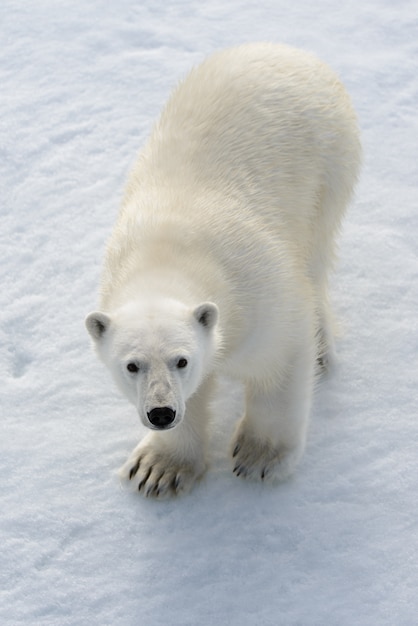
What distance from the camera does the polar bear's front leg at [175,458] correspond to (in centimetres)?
352

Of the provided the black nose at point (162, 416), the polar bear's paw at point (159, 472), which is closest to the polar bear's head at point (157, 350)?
the black nose at point (162, 416)

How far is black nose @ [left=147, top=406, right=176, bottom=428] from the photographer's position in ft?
9.14

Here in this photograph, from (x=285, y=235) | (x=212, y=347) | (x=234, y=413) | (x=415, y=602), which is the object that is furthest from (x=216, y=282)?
(x=415, y=602)

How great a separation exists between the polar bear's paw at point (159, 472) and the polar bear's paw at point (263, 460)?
0.14 m

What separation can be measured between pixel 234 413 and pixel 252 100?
45.0 inches

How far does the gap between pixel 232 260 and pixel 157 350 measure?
550 mm

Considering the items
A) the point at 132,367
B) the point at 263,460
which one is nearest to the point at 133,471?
the point at 263,460

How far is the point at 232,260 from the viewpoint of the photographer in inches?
127

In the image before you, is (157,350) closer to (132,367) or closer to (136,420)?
(132,367)

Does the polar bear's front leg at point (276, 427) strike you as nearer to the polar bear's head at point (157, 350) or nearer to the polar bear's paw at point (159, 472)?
the polar bear's paw at point (159, 472)

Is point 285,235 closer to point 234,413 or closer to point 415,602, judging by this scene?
point 234,413

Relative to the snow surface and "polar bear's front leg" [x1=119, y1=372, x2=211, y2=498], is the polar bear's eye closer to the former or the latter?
"polar bear's front leg" [x1=119, y1=372, x2=211, y2=498]

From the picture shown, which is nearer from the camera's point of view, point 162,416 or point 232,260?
point 162,416

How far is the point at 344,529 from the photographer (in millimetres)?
3365
